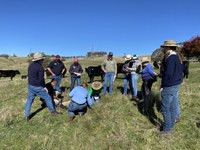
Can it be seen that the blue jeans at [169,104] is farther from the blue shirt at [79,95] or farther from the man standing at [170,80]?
the blue shirt at [79,95]

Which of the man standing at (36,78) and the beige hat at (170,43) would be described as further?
the man standing at (36,78)

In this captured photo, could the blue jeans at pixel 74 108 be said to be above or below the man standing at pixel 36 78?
below

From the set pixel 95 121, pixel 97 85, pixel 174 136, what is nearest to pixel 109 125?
pixel 95 121

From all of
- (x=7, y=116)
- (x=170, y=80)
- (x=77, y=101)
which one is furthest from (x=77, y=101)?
(x=170, y=80)

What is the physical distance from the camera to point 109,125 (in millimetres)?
7676

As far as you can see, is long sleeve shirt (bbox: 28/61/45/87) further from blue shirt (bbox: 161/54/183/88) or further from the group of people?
blue shirt (bbox: 161/54/183/88)

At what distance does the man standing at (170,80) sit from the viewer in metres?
6.27

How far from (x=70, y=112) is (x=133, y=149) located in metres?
2.81

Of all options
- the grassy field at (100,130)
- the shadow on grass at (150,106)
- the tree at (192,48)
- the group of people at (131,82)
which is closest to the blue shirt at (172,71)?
the group of people at (131,82)

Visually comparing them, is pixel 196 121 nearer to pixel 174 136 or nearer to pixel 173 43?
pixel 174 136

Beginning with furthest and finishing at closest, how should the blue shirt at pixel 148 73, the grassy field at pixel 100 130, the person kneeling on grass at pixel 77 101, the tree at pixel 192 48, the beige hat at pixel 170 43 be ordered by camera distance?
the tree at pixel 192 48, the blue shirt at pixel 148 73, the person kneeling on grass at pixel 77 101, the grassy field at pixel 100 130, the beige hat at pixel 170 43

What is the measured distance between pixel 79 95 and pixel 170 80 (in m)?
3.28

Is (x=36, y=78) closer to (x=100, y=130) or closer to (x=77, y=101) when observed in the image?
(x=77, y=101)

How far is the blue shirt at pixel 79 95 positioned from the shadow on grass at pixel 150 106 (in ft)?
6.78
